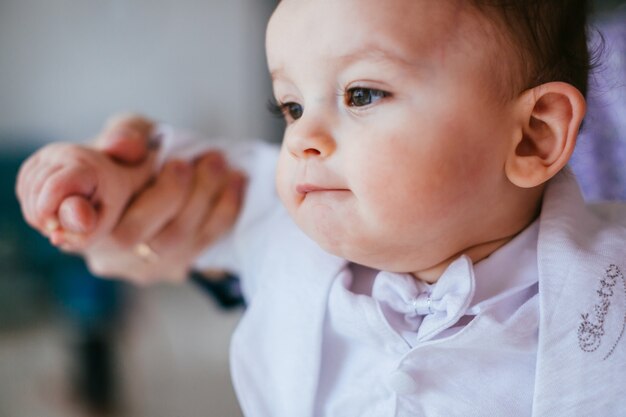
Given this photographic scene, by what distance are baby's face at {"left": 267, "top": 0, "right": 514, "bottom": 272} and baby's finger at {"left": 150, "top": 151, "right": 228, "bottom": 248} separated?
0.29 meters

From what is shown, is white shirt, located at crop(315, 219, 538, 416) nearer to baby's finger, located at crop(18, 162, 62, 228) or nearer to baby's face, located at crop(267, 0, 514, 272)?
baby's face, located at crop(267, 0, 514, 272)

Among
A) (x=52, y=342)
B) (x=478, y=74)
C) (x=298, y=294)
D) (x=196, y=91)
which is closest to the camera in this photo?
(x=478, y=74)

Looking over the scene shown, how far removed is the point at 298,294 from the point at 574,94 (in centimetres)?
30

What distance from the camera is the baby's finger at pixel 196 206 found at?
2.56 ft

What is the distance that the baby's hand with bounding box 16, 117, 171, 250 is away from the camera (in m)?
0.63

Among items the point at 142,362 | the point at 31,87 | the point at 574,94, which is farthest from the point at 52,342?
the point at 574,94

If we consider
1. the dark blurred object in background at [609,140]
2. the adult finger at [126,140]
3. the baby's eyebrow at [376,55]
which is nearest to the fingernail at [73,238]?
the adult finger at [126,140]

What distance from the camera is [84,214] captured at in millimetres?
630

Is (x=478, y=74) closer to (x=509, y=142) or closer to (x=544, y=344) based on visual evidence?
(x=509, y=142)

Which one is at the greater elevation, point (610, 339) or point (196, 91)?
point (610, 339)

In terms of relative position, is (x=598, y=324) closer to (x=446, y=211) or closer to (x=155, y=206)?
(x=446, y=211)

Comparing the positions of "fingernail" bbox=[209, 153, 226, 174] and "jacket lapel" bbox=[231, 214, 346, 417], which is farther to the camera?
"fingernail" bbox=[209, 153, 226, 174]

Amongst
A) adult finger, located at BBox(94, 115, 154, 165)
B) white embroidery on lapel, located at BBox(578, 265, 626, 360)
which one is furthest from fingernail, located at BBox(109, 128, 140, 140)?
white embroidery on lapel, located at BBox(578, 265, 626, 360)

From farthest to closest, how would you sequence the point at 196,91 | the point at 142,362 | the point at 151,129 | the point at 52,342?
the point at 196,91
the point at 52,342
the point at 142,362
the point at 151,129
